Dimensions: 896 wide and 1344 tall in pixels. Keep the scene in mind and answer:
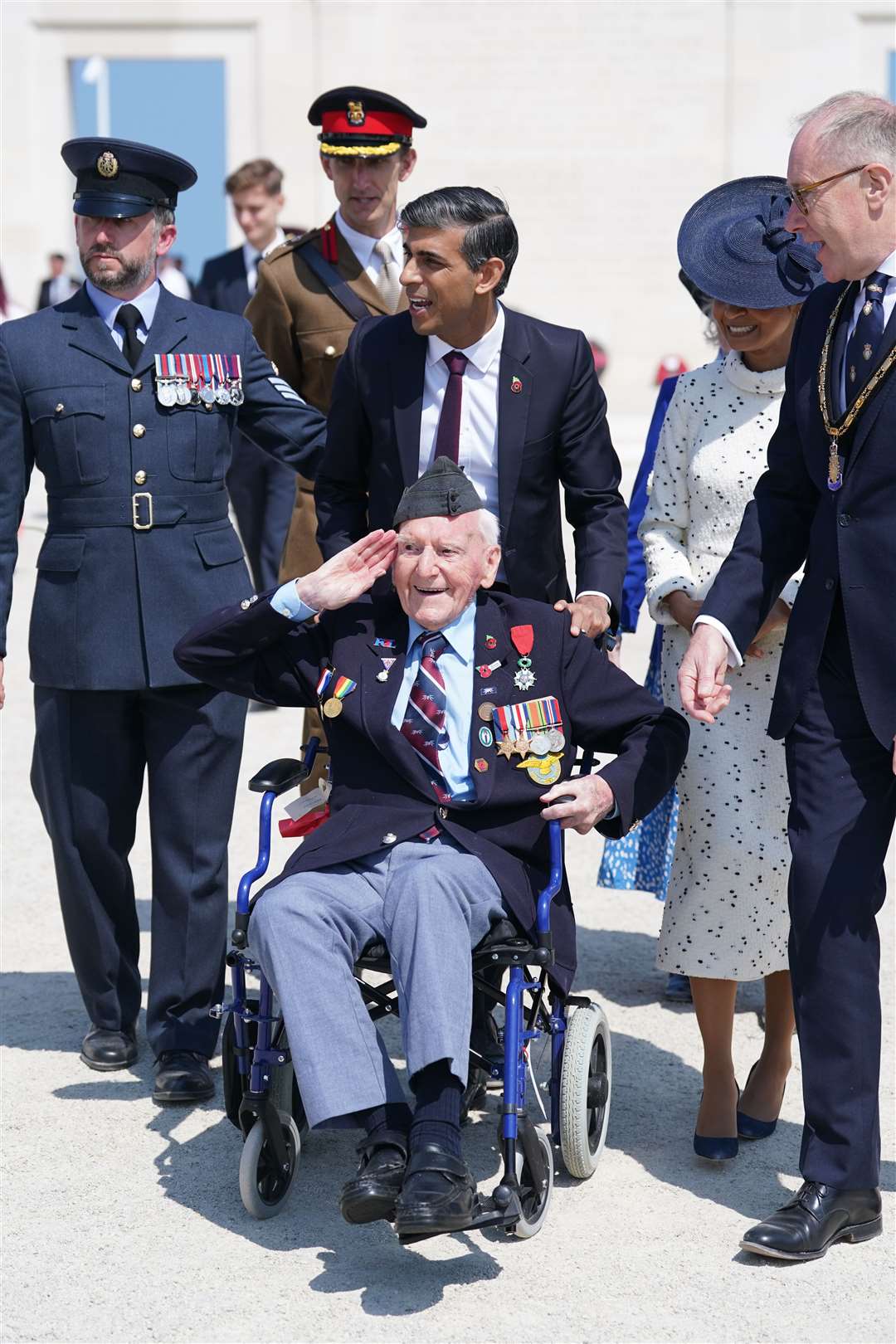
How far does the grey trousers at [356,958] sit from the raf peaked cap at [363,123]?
7.19ft

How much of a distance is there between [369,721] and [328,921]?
1.56ft

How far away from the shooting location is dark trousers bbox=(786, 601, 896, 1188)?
370 cm

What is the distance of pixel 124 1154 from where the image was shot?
4.21 m

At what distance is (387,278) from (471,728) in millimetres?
1719

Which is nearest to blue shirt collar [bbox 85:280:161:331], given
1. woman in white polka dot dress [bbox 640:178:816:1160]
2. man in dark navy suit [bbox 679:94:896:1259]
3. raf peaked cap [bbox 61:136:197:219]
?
raf peaked cap [bbox 61:136:197:219]

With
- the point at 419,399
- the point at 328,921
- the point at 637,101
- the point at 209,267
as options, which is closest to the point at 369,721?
the point at 328,921

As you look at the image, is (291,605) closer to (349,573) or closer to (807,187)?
(349,573)

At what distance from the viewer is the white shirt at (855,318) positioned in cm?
363

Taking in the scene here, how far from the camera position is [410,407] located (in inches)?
168

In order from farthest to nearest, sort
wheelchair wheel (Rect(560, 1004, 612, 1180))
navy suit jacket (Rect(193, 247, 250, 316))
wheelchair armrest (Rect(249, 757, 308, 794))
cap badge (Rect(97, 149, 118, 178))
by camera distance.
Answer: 1. navy suit jacket (Rect(193, 247, 250, 316))
2. cap badge (Rect(97, 149, 118, 178))
3. wheelchair armrest (Rect(249, 757, 308, 794))
4. wheelchair wheel (Rect(560, 1004, 612, 1180))

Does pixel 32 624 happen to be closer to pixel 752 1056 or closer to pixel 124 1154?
pixel 124 1154

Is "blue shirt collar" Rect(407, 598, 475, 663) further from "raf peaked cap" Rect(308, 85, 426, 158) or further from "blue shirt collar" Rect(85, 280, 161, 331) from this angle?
"raf peaked cap" Rect(308, 85, 426, 158)

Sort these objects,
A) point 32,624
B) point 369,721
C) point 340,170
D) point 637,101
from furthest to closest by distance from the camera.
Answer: point 637,101 → point 340,170 → point 32,624 → point 369,721

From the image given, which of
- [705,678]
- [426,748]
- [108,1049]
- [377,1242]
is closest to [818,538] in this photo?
[705,678]
